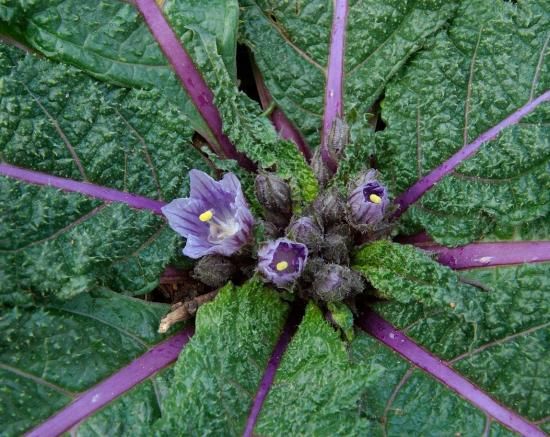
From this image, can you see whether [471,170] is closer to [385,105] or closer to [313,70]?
[385,105]

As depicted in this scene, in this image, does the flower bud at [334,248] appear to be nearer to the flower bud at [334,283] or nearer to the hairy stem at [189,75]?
the flower bud at [334,283]

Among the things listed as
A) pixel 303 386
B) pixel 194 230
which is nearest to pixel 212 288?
pixel 194 230

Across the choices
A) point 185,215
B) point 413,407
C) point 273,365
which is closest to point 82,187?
point 185,215

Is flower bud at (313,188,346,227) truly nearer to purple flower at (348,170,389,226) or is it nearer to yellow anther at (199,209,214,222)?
purple flower at (348,170,389,226)

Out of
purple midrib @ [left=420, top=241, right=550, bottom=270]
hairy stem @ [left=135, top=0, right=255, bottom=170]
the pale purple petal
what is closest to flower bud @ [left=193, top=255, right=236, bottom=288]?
the pale purple petal

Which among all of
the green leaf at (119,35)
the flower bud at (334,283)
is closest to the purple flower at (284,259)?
the flower bud at (334,283)

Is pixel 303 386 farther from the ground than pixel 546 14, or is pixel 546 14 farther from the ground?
pixel 546 14
